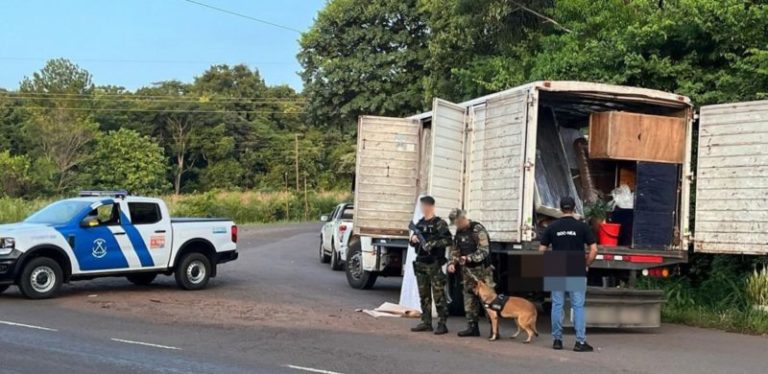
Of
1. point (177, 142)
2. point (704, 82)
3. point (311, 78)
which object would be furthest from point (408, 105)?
point (177, 142)

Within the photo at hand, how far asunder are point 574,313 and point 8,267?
338 inches

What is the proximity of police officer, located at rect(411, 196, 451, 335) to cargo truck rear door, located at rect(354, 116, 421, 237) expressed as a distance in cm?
374

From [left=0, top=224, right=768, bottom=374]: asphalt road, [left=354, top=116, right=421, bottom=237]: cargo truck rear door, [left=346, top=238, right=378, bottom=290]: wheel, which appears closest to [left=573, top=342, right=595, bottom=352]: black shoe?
[left=0, top=224, right=768, bottom=374]: asphalt road

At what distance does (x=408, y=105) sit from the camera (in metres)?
30.8

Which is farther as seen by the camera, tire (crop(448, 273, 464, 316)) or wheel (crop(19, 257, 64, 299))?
wheel (crop(19, 257, 64, 299))

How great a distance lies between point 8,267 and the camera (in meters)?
13.1

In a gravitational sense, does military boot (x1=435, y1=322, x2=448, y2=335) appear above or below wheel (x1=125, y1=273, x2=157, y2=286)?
above

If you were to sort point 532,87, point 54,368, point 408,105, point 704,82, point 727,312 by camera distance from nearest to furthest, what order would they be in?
point 54,368 < point 532,87 < point 727,312 < point 704,82 < point 408,105

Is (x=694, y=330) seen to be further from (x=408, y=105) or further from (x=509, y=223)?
(x=408, y=105)

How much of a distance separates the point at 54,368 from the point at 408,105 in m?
23.6

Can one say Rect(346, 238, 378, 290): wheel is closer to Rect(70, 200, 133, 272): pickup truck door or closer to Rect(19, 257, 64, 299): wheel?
Rect(70, 200, 133, 272): pickup truck door

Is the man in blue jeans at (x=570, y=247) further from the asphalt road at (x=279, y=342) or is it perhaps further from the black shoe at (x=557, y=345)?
the asphalt road at (x=279, y=342)

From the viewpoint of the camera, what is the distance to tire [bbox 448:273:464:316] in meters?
12.5

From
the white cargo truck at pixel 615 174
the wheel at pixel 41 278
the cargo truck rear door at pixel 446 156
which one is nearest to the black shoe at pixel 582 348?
the white cargo truck at pixel 615 174
